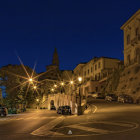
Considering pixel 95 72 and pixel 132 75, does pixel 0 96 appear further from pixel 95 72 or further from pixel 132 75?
pixel 95 72

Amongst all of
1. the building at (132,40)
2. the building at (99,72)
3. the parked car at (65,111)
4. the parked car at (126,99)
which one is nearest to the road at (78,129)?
the parked car at (65,111)

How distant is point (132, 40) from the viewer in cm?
4600

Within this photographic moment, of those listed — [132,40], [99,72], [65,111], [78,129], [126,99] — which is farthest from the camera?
[99,72]

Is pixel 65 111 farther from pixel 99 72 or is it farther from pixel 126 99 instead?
pixel 99 72

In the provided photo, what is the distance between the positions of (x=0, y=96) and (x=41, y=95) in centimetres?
4994

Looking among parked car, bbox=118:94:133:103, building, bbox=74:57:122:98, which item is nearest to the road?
parked car, bbox=118:94:133:103

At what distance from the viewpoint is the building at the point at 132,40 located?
4468 centimetres

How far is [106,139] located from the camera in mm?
9312

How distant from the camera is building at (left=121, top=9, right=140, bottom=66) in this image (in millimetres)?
44678

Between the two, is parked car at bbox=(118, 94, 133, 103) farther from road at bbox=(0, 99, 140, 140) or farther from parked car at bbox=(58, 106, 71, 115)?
road at bbox=(0, 99, 140, 140)

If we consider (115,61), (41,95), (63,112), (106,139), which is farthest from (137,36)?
(41,95)

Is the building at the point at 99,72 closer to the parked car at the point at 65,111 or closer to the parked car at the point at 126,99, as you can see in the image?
the parked car at the point at 126,99

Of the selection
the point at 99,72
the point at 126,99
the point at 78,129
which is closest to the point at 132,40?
the point at 126,99

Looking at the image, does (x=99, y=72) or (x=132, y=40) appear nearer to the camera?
(x=132, y=40)
